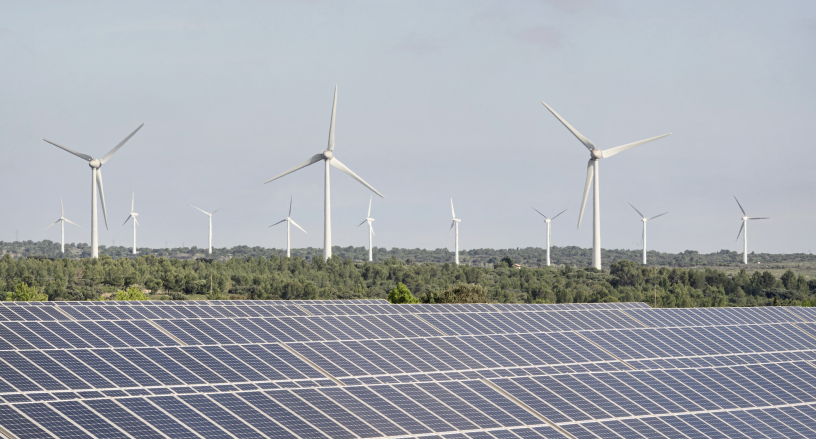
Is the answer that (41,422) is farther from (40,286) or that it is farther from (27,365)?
(40,286)

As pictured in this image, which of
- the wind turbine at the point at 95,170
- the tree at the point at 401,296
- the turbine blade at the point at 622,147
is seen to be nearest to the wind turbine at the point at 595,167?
the turbine blade at the point at 622,147

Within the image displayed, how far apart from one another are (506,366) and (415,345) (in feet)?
17.0

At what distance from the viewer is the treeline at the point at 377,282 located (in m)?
147

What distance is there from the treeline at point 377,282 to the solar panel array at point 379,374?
6863 centimetres

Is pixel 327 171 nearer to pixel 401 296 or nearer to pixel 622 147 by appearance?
pixel 401 296

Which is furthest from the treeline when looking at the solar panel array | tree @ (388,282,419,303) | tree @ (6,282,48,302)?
the solar panel array

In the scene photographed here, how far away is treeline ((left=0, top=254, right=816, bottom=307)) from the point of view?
147 meters

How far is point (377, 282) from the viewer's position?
176 meters

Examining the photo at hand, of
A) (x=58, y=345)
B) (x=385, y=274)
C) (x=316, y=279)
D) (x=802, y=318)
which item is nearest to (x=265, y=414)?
(x=58, y=345)

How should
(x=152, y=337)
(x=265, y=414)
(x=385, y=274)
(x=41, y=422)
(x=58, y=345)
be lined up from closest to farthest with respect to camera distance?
(x=41, y=422), (x=265, y=414), (x=58, y=345), (x=152, y=337), (x=385, y=274)

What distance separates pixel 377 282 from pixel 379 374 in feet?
431

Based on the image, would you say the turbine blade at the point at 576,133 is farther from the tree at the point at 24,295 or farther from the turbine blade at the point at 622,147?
the tree at the point at 24,295

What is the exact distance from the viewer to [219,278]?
522ft

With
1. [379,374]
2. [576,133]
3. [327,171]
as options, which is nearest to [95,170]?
[327,171]
